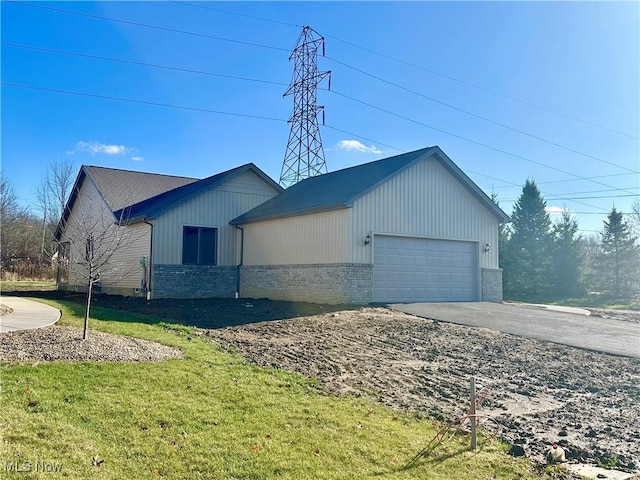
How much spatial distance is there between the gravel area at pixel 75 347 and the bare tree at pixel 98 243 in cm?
42

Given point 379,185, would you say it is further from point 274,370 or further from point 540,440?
point 540,440

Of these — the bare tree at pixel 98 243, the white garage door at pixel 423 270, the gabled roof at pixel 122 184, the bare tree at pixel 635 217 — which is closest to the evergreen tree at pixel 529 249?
the bare tree at pixel 635 217

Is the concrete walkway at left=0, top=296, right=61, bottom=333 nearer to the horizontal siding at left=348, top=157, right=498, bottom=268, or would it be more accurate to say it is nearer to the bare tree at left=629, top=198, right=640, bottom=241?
the horizontal siding at left=348, top=157, right=498, bottom=268

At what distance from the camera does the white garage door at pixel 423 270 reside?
53.0 ft

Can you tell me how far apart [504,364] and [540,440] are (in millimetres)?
3459

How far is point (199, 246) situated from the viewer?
19750 millimetres

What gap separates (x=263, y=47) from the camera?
21.2 m

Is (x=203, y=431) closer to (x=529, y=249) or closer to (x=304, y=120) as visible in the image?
(x=304, y=120)

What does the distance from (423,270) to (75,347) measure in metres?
12.4

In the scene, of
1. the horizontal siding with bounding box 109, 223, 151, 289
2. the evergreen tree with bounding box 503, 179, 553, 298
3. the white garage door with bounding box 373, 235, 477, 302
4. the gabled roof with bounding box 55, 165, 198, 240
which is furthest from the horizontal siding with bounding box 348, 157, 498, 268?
the evergreen tree with bounding box 503, 179, 553, 298

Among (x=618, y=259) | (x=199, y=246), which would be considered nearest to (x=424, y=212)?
(x=199, y=246)

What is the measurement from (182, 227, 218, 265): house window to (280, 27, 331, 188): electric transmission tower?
451 inches

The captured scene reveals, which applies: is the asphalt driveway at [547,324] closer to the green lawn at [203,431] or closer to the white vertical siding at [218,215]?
the green lawn at [203,431]

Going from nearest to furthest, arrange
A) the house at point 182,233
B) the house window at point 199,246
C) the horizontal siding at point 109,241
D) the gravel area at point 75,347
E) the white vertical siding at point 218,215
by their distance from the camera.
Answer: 1. the gravel area at point 75,347
2. the house at point 182,233
3. the white vertical siding at point 218,215
4. the horizontal siding at point 109,241
5. the house window at point 199,246
